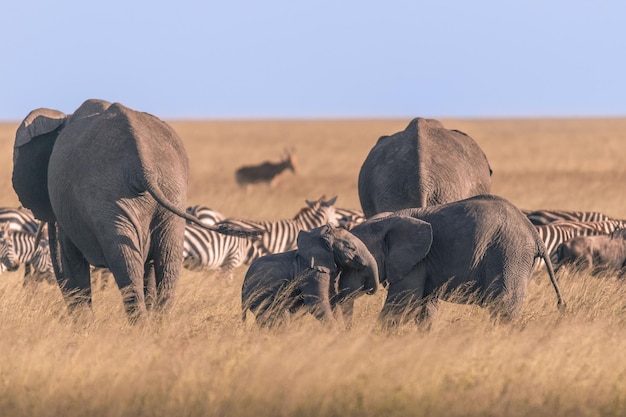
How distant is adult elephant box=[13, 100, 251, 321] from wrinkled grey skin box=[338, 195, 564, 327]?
4.75ft

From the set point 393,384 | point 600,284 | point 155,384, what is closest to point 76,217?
point 155,384

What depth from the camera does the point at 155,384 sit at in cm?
791

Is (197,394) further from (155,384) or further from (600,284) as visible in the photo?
(600,284)

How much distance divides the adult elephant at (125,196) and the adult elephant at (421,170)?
91.2 inches

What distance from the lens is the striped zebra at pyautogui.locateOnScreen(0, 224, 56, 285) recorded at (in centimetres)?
1453

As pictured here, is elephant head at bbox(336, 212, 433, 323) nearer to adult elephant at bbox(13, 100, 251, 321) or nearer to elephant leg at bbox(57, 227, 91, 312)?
adult elephant at bbox(13, 100, 251, 321)

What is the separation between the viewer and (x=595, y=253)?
1416 cm

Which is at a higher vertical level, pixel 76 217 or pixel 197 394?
pixel 76 217

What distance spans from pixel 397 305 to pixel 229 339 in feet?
5.00

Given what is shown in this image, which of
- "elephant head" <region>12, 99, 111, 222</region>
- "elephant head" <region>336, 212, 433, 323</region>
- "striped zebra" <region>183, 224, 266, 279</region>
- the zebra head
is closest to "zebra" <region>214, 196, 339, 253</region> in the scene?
"striped zebra" <region>183, 224, 266, 279</region>

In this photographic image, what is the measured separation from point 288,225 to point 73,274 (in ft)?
22.3

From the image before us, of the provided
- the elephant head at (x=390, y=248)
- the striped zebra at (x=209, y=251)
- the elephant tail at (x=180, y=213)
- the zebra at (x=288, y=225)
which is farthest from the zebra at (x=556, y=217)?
the elephant tail at (x=180, y=213)

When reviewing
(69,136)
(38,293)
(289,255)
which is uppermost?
(69,136)

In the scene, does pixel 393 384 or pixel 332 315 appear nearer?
pixel 393 384
